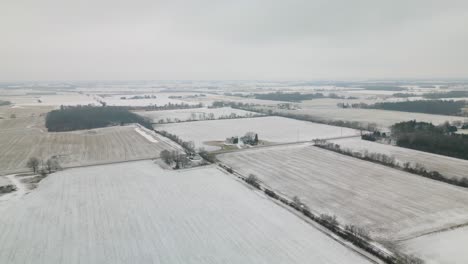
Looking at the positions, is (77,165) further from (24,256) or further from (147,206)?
(24,256)

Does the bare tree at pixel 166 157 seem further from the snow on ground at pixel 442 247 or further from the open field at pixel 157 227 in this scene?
the snow on ground at pixel 442 247

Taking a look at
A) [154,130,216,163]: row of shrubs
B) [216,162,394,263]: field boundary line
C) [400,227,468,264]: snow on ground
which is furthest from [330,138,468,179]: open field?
[154,130,216,163]: row of shrubs

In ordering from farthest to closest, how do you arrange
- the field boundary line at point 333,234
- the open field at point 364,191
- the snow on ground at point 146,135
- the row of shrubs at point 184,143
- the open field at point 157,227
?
the snow on ground at point 146,135, the row of shrubs at point 184,143, the open field at point 364,191, the open field at point 157,227, the field boundary line at point 333,234

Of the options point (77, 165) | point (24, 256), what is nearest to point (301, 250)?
point (24, 256)

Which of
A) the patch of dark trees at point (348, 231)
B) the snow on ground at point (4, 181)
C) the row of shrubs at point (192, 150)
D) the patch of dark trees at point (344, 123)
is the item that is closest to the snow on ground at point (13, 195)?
the snow on ground at point (4, 181)

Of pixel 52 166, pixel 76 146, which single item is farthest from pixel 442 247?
pixel 76 146

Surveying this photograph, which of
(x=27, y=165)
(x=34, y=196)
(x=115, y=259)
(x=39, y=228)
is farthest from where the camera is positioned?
(x=27, y=165)
